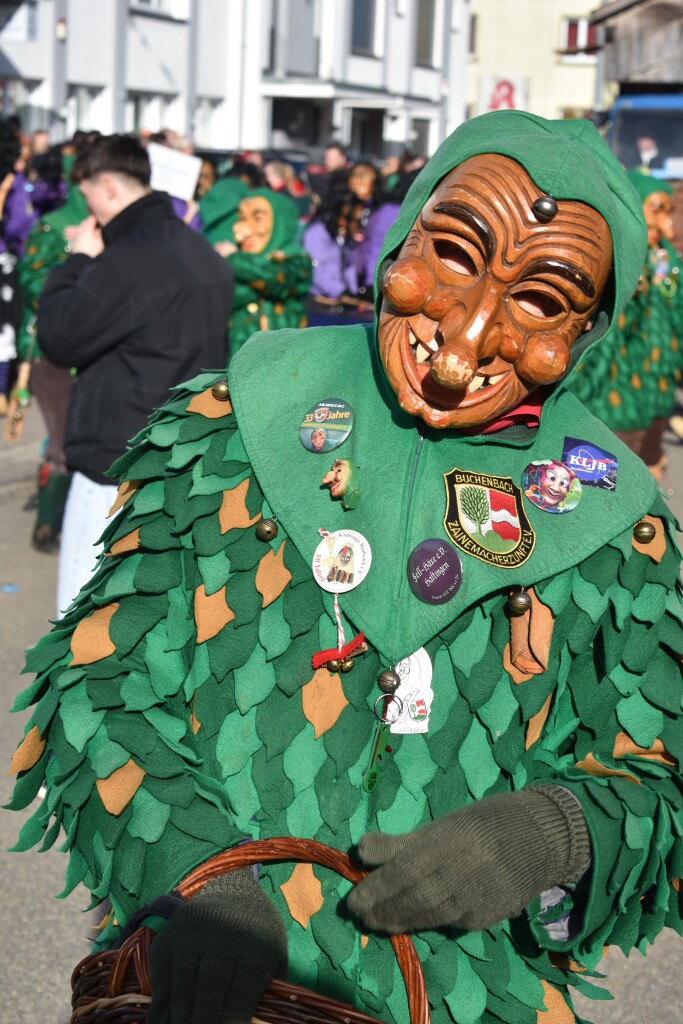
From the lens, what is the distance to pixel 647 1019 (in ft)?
11.1

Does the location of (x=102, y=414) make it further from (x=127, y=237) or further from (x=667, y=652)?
(x=667, y=652)

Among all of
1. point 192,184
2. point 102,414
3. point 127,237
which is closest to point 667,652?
point 102,414

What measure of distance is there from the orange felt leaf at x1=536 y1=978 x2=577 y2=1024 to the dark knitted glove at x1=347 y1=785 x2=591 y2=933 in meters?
0.29

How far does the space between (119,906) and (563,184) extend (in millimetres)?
1114

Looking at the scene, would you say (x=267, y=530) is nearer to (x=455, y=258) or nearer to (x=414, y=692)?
(x=414, y=692)

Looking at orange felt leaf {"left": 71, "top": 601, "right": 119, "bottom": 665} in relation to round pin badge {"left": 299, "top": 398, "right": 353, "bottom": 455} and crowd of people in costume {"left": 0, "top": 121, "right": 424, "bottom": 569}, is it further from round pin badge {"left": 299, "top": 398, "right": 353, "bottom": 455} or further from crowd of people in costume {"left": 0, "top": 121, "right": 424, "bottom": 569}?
crowd of people in costume {"left": 0, "top": 121, "right": 424, "bottom": 569}

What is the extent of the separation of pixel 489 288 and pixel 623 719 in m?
0.61

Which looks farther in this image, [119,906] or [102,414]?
[102,414]

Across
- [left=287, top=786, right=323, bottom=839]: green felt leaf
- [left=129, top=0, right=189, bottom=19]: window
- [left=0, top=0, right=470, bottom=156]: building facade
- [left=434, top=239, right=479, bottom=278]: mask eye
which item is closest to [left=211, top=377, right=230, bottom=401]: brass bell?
[left=434, top=239, right=479, bottom=278]: mask eye

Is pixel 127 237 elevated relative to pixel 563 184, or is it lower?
lower

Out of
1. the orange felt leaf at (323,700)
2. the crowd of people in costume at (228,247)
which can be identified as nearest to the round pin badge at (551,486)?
the orange felt leaf at (323,700)

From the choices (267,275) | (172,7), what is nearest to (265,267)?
(267,275)

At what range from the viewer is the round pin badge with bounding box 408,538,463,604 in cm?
178

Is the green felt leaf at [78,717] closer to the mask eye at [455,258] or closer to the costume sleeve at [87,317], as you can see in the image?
the mask eye at [455,258]
